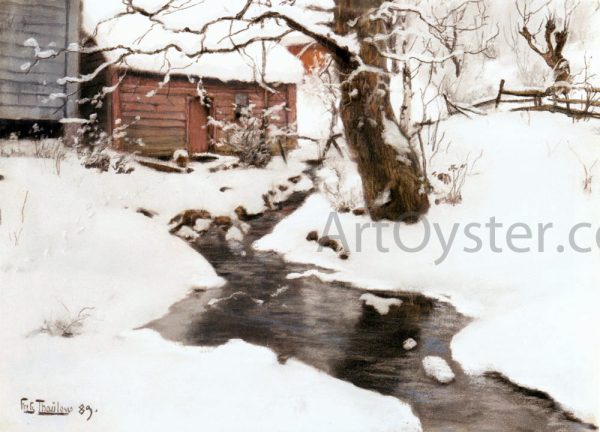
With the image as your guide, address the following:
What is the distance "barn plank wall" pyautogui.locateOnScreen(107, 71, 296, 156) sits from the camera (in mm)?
7500

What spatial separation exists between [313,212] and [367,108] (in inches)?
48.5

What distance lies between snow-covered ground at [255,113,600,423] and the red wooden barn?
77.2 inches

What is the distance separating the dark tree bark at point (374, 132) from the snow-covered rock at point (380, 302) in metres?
1.12

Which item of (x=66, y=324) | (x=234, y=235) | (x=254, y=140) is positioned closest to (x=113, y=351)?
(x=66, y=324)

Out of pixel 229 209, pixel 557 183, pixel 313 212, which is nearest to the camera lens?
pixel 557 183

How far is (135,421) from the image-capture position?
2.73 meters

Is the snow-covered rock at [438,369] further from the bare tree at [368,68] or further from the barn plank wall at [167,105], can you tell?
the barn plank wall at [167,105]

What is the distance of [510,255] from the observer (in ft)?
12.6

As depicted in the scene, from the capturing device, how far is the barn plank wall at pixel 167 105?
750cm

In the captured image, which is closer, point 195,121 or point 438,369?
point 438,369

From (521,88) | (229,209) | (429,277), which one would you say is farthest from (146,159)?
(521,88)

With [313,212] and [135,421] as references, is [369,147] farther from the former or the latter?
[135,421]
